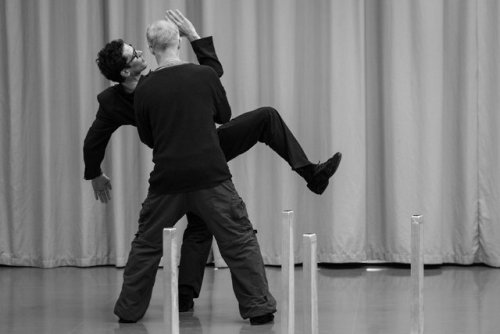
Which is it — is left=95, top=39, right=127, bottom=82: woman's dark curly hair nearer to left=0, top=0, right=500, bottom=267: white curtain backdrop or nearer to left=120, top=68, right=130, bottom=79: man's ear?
left=120, top=68, right=130, bottom=79: man's ear

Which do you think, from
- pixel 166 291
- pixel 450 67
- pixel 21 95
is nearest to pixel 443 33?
pixel 450 67

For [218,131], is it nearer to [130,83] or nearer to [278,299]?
[130,83]

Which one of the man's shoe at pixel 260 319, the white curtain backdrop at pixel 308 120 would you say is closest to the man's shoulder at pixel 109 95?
the man's shoe at pixel 260 319

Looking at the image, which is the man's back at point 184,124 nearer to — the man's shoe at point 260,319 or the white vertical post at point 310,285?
the man's shoe at point 260,319

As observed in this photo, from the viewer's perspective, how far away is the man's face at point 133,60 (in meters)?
4.07

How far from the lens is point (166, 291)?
8.00 feet

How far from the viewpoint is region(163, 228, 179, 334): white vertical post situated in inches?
94.2

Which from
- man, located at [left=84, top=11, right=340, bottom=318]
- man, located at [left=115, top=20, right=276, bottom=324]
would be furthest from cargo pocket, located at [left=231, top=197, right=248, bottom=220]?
man, located at [left=84, top=11, right=340, bottom=318]

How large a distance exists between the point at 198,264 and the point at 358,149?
1.38 metres

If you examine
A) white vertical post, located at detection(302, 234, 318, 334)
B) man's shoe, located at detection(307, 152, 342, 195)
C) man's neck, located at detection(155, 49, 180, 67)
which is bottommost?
white vertical post, located at detection(302, 234, 318, 334)

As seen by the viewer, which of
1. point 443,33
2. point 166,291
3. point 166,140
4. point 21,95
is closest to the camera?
point 166,291

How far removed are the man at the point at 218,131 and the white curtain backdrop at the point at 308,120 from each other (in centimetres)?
114

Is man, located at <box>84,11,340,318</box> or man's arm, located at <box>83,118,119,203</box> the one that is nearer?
man, located at <box>84,11,340,318</box>

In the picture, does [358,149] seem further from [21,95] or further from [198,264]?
[21,95]
